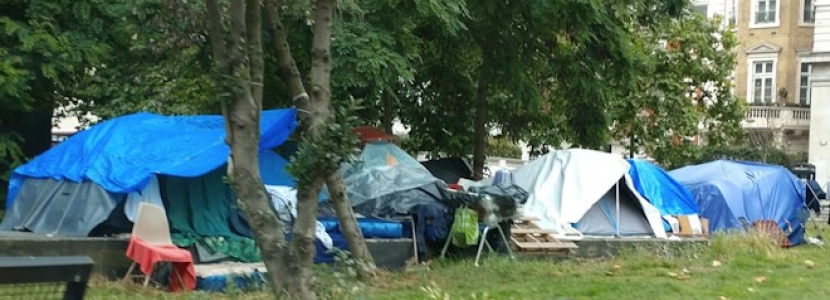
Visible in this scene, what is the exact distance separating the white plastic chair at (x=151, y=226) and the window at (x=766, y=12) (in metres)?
36.4

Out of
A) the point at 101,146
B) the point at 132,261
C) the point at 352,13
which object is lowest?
the point at 132,261

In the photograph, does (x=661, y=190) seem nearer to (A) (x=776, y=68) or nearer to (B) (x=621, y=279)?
(B) (x=621, y=279)

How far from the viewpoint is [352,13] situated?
40.5ft

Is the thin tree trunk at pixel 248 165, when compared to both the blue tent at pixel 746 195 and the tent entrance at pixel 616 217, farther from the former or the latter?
the blue tent at pixel 746 195

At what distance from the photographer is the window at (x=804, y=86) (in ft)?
136

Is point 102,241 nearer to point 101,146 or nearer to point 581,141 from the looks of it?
point 101,146

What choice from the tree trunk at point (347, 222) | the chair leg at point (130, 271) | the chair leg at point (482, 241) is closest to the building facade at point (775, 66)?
the chair leg at point (482, 241)

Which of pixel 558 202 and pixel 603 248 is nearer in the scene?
pixel 603 248

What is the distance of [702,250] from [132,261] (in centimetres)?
A: 836

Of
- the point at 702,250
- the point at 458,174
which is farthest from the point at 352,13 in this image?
the point at 458,174

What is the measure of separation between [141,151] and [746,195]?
11.8 metres

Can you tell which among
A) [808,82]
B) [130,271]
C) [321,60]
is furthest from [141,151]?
[808,82]

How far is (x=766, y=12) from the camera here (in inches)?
1666

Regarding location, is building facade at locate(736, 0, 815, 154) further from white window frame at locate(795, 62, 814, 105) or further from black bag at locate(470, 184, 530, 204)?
black bag at locate(470, 184, 530, 204)
